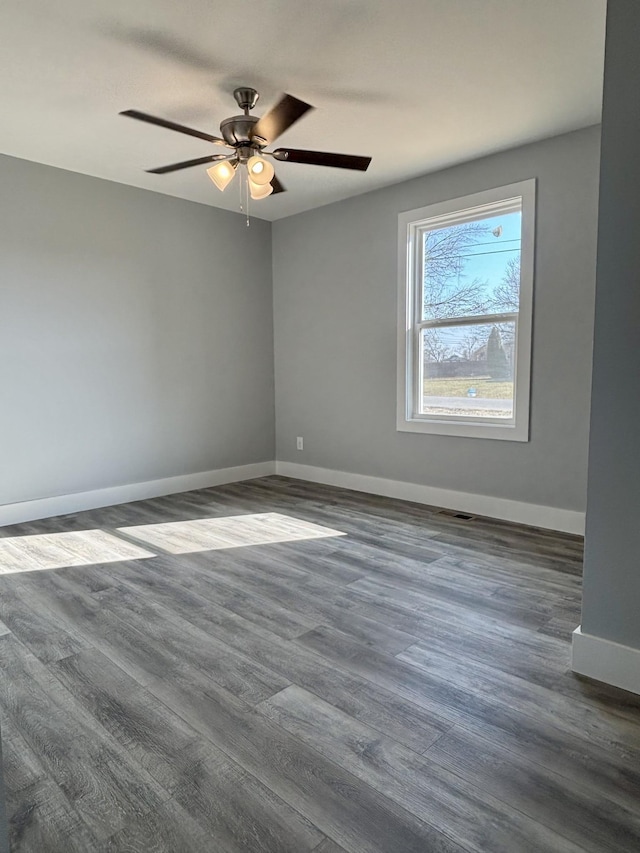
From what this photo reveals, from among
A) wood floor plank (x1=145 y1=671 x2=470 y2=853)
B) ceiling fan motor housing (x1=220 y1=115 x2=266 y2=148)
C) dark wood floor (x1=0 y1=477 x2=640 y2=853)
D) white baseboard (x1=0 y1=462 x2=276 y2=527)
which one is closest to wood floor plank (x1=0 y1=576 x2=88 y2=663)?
dark wood floor (x1=0 y1=477 x2=640 y2=853)

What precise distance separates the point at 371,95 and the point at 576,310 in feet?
6.09

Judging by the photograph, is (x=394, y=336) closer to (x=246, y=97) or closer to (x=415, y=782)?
(x=246, y=97)

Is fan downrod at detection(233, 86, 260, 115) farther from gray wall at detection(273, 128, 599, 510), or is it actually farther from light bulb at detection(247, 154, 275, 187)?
gray wall at detection(273, 128, 599, 510)

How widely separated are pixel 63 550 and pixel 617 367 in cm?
322

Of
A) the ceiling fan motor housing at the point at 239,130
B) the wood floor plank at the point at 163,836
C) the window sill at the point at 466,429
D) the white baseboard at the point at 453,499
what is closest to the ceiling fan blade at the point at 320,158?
the ceiling fan motor housing at the point at 239,130

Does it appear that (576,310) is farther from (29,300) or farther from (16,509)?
(16,509)

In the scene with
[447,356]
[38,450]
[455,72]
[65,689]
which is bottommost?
[65,689]

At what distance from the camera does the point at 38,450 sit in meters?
3.97

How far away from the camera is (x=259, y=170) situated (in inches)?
106

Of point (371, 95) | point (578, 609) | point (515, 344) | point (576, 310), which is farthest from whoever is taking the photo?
point (515, 344)

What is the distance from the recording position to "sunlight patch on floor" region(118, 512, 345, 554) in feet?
11.2

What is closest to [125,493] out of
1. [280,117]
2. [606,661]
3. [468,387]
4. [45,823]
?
Result: [468,387]

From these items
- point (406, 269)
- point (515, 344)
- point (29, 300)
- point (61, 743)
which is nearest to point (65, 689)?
point (61, 743)

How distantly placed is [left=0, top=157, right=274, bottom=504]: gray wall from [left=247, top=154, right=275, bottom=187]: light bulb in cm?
203
